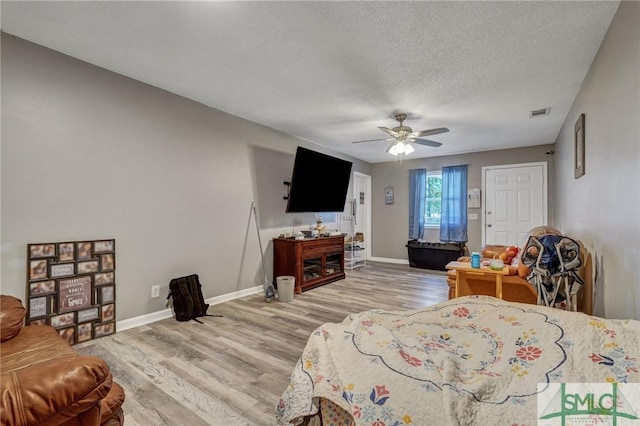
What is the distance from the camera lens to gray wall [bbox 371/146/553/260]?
19.9 ft

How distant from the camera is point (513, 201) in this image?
5.89 m

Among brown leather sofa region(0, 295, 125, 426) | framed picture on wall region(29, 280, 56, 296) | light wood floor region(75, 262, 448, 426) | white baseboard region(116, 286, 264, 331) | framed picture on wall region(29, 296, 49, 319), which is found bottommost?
light wood floor region(75, 262, 448, 426)

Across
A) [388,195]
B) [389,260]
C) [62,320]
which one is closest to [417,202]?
[388,195]

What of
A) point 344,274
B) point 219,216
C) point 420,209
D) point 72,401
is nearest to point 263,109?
point 219,216

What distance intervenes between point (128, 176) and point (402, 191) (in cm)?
553

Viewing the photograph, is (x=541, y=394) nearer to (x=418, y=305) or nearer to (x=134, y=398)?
(x=134, y=398)

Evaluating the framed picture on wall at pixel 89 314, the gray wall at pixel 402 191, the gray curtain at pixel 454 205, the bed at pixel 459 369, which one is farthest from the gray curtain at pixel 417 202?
the framed picture on wall at pixel 89 314

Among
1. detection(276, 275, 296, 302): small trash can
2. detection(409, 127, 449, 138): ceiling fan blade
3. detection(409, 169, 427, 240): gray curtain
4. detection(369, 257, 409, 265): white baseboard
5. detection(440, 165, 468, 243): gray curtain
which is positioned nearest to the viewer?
detection(409, 127, 449, 138): ceiling fan blade

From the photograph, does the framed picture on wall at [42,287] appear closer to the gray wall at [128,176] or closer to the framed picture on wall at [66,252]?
the gray wall at [128,176]

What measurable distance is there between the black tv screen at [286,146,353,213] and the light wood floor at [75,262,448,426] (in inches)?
56.2

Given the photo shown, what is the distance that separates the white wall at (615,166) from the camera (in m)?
1.67

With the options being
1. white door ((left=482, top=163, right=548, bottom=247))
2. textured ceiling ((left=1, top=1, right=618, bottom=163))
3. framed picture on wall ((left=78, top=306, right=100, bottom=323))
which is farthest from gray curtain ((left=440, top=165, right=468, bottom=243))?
framed picture on wall ((left=78, top=306, right=100, bottom=323))

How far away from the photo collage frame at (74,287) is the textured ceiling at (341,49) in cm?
165

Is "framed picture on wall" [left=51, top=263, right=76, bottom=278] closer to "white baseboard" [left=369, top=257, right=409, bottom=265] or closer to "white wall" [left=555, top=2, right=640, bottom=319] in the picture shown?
"white wall" [left=555, top=2, right=640, bottom=319]
